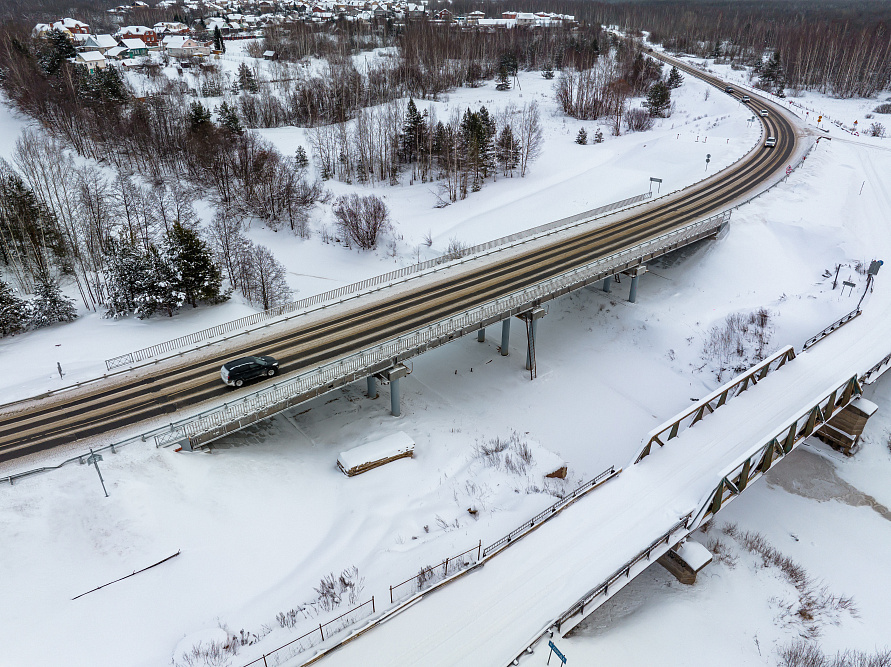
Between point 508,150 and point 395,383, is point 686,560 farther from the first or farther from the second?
point 508,150

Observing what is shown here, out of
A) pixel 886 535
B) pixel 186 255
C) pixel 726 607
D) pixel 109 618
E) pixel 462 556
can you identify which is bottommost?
pixel 886 535

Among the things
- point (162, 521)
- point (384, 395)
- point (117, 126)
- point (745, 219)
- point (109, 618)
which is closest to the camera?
point (109, 618)

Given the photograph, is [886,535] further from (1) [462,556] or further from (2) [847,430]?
(1) [462,556]

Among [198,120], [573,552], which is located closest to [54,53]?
[198,120]

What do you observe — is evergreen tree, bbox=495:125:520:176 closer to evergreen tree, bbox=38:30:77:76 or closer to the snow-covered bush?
the snow-covered bush

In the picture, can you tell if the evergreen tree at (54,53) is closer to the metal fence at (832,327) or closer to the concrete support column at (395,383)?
the concrete support column at (395,383)

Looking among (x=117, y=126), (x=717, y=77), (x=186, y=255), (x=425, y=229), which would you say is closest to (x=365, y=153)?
(x=425, y=229)

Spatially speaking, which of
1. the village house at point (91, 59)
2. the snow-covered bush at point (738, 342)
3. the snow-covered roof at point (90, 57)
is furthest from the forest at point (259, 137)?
the snow-covered bush at point (738, 342)
